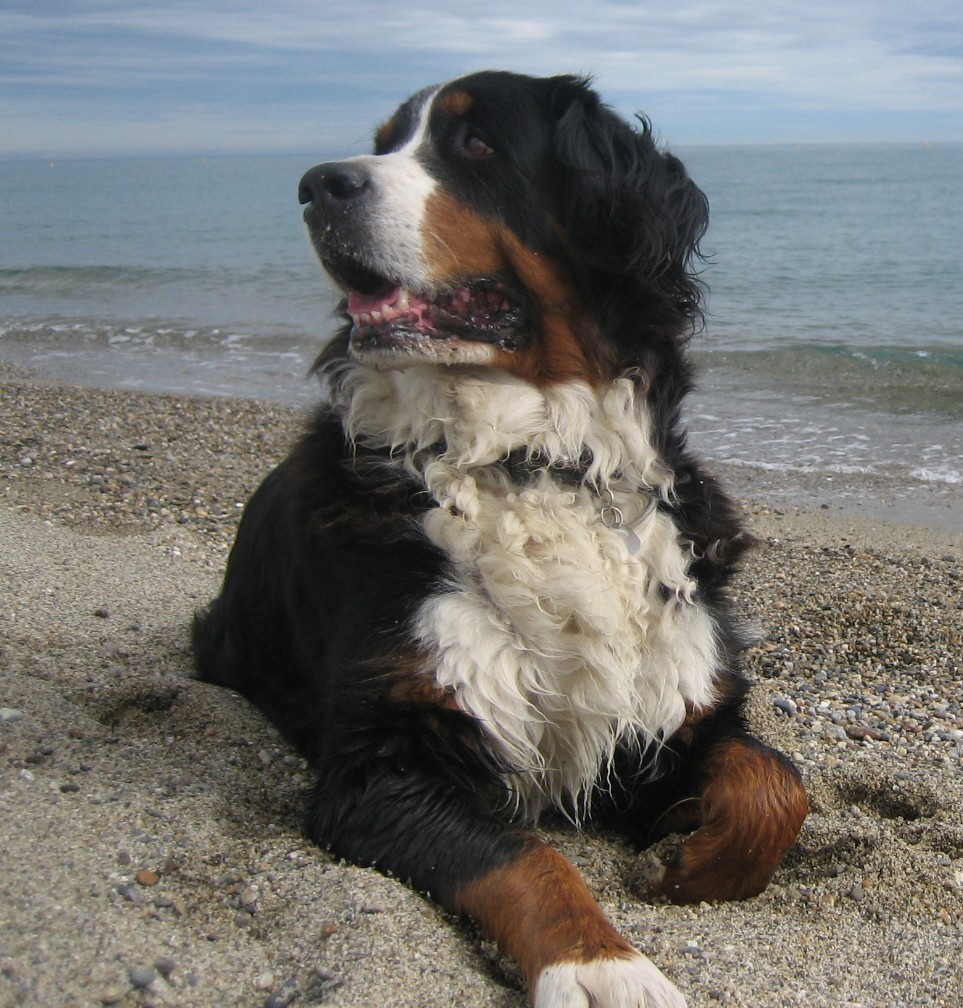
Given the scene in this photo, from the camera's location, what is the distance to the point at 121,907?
2293 mm

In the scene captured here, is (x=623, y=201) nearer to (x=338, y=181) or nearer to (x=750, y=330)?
(x=338, y=181)

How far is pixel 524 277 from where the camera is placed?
286 cm

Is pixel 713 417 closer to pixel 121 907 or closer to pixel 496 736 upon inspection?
pixel 496 736

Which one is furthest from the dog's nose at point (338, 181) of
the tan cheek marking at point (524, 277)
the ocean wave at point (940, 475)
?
the ocean wave at point (940, 475)

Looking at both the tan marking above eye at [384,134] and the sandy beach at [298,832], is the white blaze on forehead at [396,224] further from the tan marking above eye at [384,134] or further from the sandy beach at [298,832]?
the sandy beach at [298,832]

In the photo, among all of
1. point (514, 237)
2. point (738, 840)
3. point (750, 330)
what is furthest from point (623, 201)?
point (750, 330)

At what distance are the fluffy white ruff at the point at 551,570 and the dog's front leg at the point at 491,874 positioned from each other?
26cm

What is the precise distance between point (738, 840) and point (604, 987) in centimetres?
66

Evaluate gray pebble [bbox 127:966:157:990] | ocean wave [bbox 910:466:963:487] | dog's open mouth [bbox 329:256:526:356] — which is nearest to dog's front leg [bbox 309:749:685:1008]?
gray pebble [bbox 127:966:157:990]

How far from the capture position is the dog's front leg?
2090 mm

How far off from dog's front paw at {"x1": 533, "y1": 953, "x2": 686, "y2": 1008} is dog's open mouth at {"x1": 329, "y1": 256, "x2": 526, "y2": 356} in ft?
4.62

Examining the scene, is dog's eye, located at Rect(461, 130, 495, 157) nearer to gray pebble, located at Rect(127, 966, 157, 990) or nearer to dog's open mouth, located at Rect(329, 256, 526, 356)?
dog's open mouth, located at Rect(329, 256, 526, 356)

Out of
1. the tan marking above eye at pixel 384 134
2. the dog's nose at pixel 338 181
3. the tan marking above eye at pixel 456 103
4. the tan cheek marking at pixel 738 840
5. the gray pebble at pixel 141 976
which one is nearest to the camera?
the gray pebble at pixel 141 976

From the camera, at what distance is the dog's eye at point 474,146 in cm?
293
